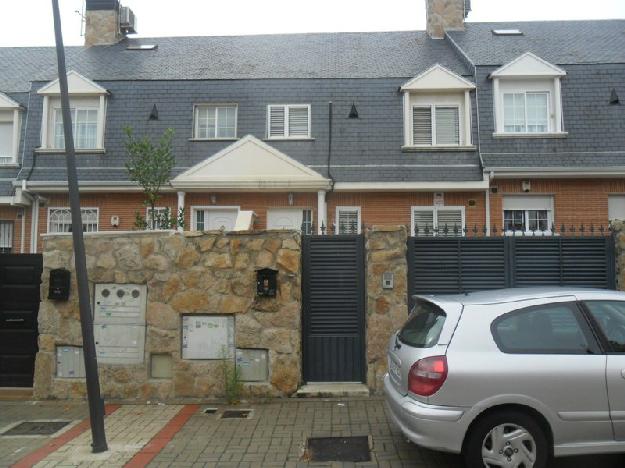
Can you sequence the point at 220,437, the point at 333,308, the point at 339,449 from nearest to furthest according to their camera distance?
1. the point at 339,449
2. the point at 220,437
3. the point at 333,308

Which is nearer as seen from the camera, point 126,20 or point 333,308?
point 333,308

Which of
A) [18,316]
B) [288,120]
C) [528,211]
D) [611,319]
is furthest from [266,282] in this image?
[528,211]

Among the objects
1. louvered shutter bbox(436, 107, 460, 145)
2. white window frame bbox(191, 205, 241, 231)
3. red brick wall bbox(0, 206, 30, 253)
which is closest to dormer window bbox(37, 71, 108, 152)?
red brick wall bbox(0, 206, 30, 253)

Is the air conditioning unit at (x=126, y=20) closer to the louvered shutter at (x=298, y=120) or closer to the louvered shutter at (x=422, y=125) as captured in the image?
the louvered shutter at (x=298, y=120)

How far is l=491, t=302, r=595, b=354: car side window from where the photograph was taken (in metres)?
4.51

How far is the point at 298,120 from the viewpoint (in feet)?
46.1

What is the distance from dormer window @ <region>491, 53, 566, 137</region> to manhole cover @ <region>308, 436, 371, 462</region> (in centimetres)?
970

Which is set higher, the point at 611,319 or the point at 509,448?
the point at 611,319

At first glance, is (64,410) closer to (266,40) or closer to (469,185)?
(469,185)

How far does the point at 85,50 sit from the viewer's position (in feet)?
58.1

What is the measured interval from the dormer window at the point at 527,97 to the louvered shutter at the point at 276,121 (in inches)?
207

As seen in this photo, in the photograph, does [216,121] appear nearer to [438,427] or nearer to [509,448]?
[438,427]

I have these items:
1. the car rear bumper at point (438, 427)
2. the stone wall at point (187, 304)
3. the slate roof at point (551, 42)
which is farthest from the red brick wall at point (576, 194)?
the car rear bumper at point (438, 427)

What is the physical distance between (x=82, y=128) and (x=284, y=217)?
5822 mm
